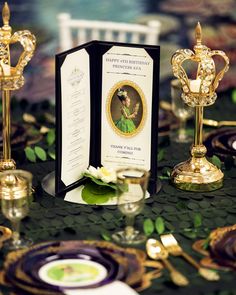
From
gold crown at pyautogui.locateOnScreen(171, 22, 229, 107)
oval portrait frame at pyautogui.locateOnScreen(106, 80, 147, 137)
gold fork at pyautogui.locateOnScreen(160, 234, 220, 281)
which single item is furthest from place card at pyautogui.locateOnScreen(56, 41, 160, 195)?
gold fork at pyautogui.locateOnScreen(160, 234, 220, 281)

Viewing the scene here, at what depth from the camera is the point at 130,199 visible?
2156 millimetres

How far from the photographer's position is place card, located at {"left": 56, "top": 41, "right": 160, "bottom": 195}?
243 cm

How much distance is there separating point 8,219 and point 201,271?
56cm

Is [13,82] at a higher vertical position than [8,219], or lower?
higher

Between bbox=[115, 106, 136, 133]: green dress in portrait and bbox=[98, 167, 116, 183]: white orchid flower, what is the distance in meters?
0.12

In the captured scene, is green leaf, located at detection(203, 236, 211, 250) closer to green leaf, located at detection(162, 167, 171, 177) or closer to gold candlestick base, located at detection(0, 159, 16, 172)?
green leaf, located at detection(162, 167, 171, 177)

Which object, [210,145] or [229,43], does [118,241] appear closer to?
[210,145]

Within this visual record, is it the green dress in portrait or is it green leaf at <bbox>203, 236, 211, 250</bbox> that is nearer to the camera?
green leaf at <bbox>203, 236, 211, 250</bbox>

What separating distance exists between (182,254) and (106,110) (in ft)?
1.95

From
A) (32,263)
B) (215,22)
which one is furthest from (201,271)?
(215,22)

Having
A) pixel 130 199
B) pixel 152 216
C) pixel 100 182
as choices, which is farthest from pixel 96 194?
pixel 130 199

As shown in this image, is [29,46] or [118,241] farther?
[29,46]

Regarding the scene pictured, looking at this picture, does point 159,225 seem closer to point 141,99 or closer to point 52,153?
point 141,99

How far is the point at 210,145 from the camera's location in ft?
9.34
